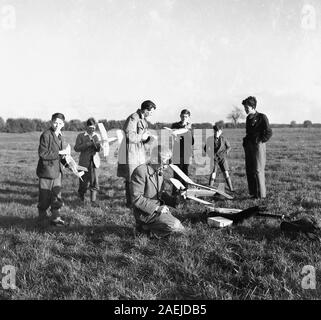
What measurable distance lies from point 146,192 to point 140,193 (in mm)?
260

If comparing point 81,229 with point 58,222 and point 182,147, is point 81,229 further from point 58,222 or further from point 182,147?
point 182,147

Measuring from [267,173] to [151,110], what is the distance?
7.67 metres

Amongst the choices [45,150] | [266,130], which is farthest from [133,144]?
[266,130]

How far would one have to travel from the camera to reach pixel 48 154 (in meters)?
7.12

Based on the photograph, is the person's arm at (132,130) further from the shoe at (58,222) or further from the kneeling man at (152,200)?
the shoe at (58,222)

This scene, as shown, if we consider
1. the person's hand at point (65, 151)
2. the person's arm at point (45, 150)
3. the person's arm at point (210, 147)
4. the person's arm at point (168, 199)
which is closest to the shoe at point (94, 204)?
the person's hand at point (65, 151)

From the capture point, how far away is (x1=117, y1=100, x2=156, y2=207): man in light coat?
25.5ft

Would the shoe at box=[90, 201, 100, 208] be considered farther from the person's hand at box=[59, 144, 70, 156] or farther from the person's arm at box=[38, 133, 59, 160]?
the person's arm at box=[38, 133, 59, 160]

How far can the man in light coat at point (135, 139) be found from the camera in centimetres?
779

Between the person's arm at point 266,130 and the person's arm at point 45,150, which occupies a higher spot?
the person's arm at point 266,130

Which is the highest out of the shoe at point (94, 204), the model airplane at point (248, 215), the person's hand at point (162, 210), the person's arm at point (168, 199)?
the person's arm at point (168, 199)
